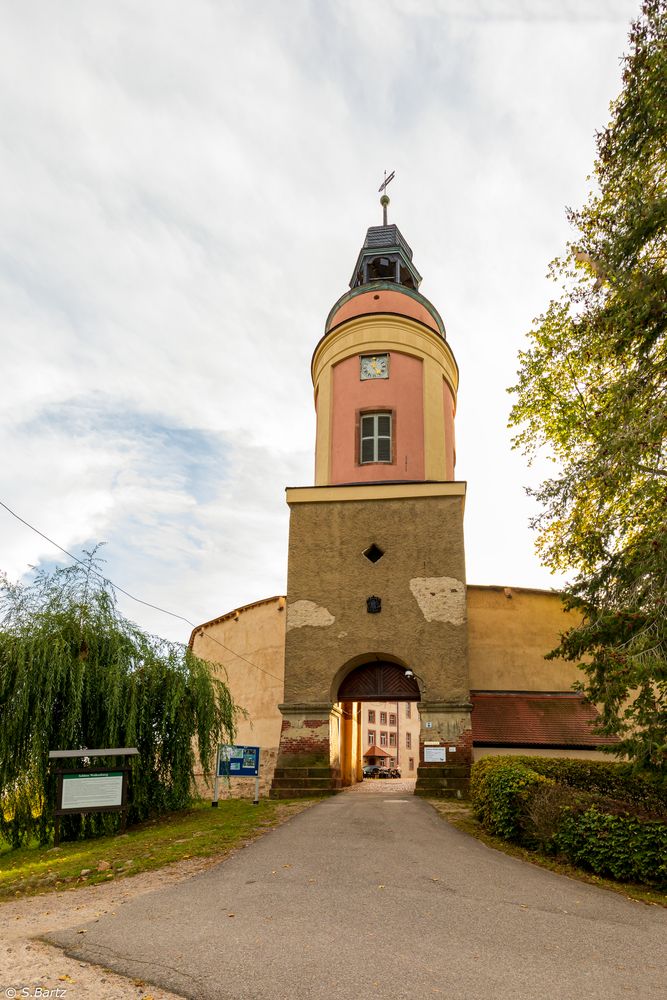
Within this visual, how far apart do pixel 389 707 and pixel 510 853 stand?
173ft

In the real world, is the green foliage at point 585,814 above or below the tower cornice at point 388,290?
below

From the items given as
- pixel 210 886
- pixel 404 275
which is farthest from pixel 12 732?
pixel 404 275

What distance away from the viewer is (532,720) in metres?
17.8

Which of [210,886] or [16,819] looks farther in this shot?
[16,819]

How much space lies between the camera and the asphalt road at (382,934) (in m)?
4.73

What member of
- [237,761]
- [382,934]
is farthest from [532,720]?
[382,934]

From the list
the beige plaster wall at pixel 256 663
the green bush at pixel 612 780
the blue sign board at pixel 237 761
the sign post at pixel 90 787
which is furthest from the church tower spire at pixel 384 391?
the sign post at pixel 90 787

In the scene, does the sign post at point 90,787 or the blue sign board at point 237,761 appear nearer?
the sign post at point 90,787

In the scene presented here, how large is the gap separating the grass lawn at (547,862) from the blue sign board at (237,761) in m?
3.67

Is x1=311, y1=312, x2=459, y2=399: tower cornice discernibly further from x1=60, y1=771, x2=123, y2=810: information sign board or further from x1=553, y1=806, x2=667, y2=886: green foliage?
x1=553, y1=806, x2=667, y2=886: green foliage

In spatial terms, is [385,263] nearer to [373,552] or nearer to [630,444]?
[373,552]

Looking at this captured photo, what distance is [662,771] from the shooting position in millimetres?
9094

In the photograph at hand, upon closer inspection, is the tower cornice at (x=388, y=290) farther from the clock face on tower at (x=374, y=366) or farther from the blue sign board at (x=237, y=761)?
the blue sign board at (x=237, y=761)

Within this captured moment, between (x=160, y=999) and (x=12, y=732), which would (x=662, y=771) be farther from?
(x=12, y=732)
